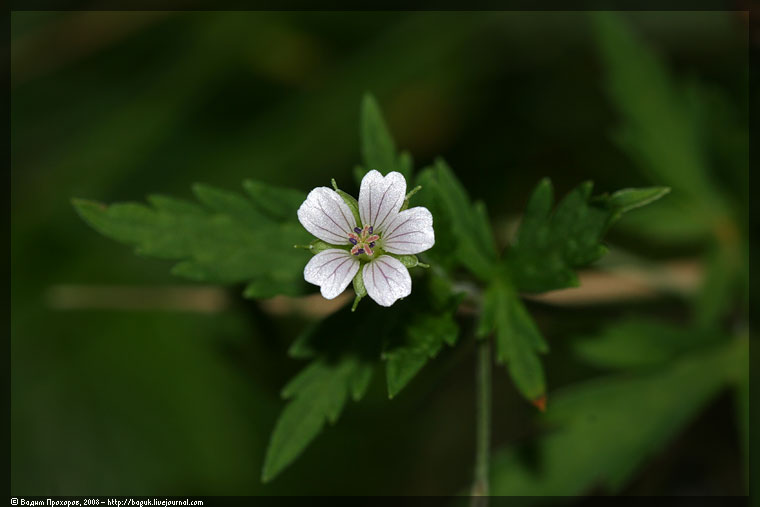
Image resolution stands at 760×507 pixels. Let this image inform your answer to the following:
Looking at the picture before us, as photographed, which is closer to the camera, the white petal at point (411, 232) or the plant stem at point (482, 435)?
the white petal at point (411, 232)

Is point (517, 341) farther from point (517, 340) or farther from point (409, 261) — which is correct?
point (409, 261)

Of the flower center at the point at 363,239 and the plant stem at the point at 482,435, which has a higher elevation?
the flower center at the point at 363,239

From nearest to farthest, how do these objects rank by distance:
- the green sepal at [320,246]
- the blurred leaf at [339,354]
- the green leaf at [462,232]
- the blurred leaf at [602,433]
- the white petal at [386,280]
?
the white petal at [386,280]
the green sepal at [320,246]
the blurred leaf at [339,354]
the green leaf at [462,232]
the blurred leaf at [602,433]

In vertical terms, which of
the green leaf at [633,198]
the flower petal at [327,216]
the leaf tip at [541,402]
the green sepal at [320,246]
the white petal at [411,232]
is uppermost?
the flower petal at [327,216]

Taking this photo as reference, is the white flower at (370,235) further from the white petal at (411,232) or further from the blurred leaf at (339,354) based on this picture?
the blurred leaf at (339,354)

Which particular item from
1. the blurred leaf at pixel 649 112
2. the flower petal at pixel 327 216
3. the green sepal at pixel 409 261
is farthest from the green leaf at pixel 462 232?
the blurred leaf at pixel 649 112

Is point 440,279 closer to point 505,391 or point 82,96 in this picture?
point 505,391
